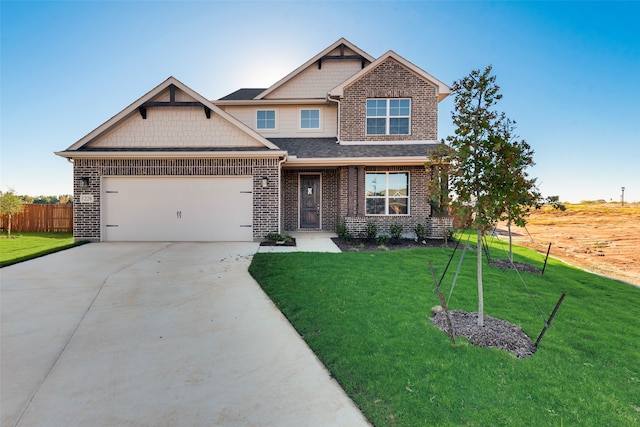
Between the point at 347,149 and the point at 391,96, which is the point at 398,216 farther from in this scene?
the point at 391,96

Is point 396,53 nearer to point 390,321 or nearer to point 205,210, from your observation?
point 205,210

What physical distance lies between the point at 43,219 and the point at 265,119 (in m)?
13.1

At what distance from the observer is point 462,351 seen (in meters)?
3.47

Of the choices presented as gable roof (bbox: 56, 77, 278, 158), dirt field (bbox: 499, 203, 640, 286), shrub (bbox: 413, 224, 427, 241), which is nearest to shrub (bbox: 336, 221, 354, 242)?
shrub (bbox: 413, 224, 427, 241)

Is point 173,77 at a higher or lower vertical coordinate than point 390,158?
higher

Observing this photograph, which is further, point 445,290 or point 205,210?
point 205,210

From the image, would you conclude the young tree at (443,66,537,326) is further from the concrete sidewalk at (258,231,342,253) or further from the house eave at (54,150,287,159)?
the house eave at (54,150,287,159)

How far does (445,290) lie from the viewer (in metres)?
5.75

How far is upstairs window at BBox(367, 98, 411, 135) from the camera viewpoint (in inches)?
489

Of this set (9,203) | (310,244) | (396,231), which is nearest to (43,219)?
(9,203)

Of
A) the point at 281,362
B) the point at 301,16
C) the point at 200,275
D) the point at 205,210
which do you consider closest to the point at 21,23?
the point at 205,210

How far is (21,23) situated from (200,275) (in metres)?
11.0

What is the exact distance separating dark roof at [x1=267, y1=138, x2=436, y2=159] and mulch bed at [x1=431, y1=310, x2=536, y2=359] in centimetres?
783

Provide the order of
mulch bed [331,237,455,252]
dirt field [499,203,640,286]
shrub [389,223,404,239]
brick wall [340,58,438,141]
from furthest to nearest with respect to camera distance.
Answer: brick wall [340,58,438,141] → shrub [389,223,404,239] → dirt field [499,203,640,286] → mulch bed [331,237,455,252]
